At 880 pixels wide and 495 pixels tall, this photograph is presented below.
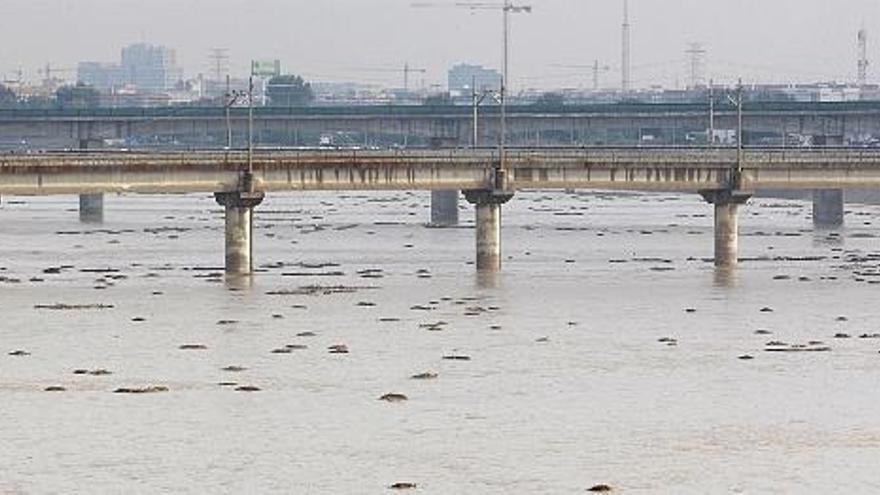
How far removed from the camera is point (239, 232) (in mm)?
109625

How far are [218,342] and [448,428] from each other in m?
21.2

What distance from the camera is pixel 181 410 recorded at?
61312mm

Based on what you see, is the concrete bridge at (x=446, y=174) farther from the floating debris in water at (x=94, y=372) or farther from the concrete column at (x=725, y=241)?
the floating debris in water at (x=94, y=372)

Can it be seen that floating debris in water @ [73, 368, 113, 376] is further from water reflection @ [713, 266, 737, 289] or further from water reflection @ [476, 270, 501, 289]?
water reflection @ [713, 266, 737, 289]

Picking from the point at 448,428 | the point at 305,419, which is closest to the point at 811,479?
the point at 448,428

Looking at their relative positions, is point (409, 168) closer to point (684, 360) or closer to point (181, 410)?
point (684, 360)

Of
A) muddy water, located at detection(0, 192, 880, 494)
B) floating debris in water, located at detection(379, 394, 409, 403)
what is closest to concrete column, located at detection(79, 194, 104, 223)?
muddy water, located at detection(0, 192, 880, 494)

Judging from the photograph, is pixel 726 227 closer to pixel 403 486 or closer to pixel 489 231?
pixel 489 231

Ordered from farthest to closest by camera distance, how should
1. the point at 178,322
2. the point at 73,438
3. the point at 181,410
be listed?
the point at 178,322 < the point at 181,410 < the point at 73,438

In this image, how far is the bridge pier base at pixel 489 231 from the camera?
114 metres

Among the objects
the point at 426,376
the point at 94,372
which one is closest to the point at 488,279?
the point at 426,376

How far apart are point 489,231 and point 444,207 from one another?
57.8 m

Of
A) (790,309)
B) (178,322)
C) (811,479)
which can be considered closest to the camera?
(811,479)

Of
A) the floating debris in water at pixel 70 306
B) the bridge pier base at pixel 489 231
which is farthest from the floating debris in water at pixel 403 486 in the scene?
the bridge pier base at pixel 489 231
